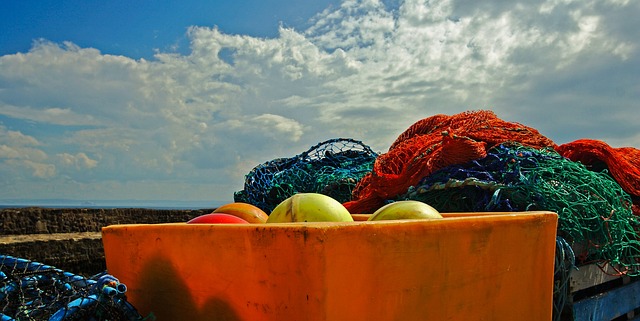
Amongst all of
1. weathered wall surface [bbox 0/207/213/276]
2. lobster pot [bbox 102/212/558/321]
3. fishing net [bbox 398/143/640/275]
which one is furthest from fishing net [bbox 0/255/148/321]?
fishing net [bbox 398/143/640/275]

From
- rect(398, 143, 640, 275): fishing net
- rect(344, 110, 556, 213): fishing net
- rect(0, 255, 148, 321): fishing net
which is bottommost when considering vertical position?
rect(0, 255, 148, 321): fishing net

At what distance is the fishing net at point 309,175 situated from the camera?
4656 millimetres

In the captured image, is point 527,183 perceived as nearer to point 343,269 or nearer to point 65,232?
point 343,269

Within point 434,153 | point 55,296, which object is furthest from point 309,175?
point 55,296

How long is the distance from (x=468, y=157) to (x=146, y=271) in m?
2.27

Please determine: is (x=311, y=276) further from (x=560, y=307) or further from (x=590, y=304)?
(x=590, y=304)

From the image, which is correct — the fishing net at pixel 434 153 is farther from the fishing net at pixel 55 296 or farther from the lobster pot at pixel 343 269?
the fishing net at pixel 55 296

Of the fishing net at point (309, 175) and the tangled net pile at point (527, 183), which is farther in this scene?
the fishing net at point (309, 175)

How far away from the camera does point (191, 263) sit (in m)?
1.88

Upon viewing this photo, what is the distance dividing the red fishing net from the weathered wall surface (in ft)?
11.2

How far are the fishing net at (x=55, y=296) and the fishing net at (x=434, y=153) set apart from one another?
2167 mm

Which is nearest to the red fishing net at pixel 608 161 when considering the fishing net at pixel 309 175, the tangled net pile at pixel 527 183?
the tangled net pile at pixel 527 183

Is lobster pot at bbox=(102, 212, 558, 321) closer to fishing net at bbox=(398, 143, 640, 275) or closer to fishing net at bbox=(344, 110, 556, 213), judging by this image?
fishing net at bbox=(398, 143, 640, 275)

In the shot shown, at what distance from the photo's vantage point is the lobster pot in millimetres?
1495
